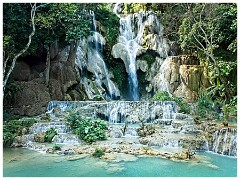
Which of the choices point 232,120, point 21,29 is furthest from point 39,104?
point 232,120

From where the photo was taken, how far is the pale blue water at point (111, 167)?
212 inches

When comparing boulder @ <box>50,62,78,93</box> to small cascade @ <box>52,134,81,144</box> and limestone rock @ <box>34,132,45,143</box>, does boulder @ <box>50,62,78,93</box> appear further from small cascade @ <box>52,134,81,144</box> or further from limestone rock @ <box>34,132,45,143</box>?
small cascade @ <box>52,134,81,144</box>

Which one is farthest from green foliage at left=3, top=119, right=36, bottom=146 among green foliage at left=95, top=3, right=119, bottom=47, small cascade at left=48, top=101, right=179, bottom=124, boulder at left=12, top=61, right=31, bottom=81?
green foliage at left=95, top=3, right=119, bottom=47

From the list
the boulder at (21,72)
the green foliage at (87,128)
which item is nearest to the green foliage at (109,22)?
the boulder at (21,72)

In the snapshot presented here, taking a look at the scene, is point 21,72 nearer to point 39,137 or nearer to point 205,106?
point 39,137

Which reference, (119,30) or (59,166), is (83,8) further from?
(59,166)

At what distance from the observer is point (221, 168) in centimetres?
566

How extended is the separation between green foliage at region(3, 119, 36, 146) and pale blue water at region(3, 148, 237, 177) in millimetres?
961

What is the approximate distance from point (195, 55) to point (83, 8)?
5221 millimetres

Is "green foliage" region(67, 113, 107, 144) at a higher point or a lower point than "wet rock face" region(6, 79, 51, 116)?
lower

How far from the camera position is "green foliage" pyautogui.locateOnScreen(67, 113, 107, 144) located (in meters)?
7.50

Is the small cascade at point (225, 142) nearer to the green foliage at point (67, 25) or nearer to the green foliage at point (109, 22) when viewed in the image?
the green foliage at point (67, 25)

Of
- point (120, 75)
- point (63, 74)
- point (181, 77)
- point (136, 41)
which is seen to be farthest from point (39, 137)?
point (136, 41)

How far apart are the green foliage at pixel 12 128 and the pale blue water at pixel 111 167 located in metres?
0.96
